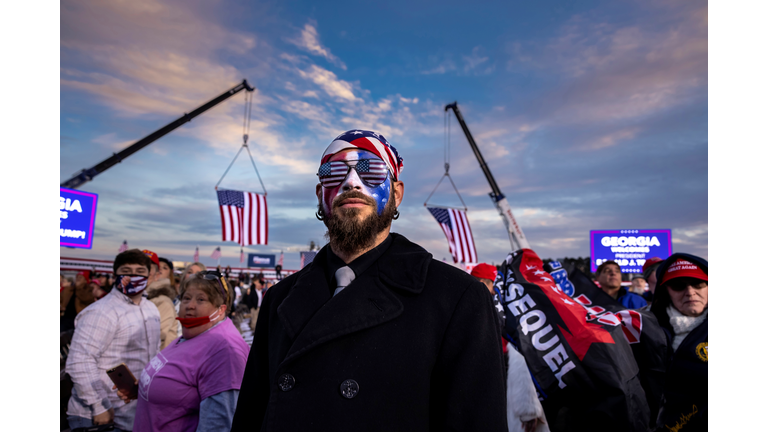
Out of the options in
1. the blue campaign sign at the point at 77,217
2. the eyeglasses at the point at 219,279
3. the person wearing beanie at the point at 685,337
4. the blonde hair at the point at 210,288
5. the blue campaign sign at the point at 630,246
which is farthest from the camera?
the blue campaign sign at the point at 630,246

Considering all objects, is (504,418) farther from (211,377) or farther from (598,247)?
(598,247)

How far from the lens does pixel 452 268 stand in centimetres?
170

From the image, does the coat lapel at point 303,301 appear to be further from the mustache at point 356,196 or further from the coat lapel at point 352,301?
the mustache at point 356,196

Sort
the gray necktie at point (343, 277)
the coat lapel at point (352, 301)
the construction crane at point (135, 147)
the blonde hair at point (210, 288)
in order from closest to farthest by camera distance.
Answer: the coat lapel at point (352, 301), the gray necktie at point (343, 277), the blonde hair at point (210, 288), the construction crane at point (135, 147)

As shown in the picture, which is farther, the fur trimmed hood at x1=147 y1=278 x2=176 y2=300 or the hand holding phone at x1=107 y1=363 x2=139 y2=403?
the fur trimmed hood at x1=147 y1=278 x2=176 y2=300

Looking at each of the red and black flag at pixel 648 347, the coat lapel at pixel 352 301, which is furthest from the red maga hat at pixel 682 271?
the coat lapel at pixel 352 301

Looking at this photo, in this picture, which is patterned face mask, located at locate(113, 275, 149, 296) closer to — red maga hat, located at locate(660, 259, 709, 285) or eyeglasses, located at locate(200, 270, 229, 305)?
eyeglasses, located at locate(200, 270, 229, 305)

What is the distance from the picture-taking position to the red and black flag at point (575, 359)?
2469mm

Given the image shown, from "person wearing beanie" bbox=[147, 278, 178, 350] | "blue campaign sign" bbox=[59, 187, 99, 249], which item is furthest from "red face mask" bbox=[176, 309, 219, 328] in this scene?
"blue campaign sign" bbox=[59, 187, 99, 249]

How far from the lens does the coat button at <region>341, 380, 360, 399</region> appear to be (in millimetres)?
1444

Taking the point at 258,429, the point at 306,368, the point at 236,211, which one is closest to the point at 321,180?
the point at 306,368

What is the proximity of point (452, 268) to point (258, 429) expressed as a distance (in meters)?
1.10

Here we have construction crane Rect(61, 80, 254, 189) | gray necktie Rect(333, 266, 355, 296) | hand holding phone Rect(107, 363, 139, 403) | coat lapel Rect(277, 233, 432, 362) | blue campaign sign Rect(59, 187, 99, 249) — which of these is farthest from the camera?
construction crane Rect(61, 80, 254, 189)

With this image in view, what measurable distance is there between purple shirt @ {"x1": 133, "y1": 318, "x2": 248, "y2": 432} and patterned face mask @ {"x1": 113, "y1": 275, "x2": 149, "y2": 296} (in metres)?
1.54
